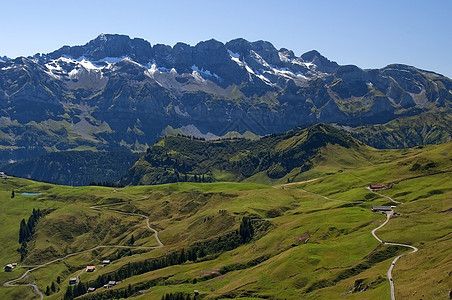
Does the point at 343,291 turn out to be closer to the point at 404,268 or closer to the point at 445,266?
the point at 404,268

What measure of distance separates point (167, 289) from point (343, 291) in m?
79.4

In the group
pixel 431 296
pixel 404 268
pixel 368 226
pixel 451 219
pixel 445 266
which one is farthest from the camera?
pixel 368 226

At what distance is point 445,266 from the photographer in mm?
123125

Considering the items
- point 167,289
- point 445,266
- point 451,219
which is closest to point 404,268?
point 445,266

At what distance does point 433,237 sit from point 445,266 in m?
46.4

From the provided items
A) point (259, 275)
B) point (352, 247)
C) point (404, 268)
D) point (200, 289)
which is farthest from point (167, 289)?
point (404, 268)

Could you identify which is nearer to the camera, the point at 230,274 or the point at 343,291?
the point at 343,291

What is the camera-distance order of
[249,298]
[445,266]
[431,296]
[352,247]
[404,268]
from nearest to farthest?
[431,296], [445,266], [404,268], [249,298], [352,247]

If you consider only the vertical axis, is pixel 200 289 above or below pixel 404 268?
below

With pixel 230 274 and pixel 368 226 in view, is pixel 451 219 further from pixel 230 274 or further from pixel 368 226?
pixel 230 274

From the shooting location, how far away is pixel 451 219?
184 m

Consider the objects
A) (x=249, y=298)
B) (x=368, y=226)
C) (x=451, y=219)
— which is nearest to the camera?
(x=249, y=298)

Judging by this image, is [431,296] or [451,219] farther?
[451,219]

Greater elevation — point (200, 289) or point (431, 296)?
point (431, 296)
